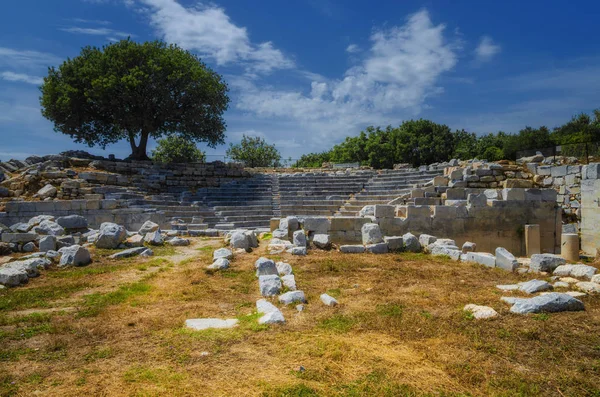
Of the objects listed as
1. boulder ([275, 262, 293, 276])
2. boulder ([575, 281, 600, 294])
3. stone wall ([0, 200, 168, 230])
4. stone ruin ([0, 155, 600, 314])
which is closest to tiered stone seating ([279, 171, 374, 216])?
stone ruin ([0, 155, 600, 314])

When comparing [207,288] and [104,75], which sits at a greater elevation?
[104,75]

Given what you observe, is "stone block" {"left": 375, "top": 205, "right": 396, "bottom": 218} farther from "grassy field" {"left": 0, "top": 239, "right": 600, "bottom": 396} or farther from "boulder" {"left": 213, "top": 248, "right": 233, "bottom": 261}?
"grassy field" {"left": 0, "top": 239, "right": 600, "bottom": 396}

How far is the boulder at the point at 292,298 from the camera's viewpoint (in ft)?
17.9

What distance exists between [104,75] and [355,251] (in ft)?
66.0

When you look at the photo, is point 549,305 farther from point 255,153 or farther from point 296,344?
point 255,153

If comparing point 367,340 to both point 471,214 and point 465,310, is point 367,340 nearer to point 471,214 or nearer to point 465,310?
point 465,310

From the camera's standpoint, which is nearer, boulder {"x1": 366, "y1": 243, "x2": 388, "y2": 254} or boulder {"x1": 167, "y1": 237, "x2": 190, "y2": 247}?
boulder {"x1": 366, "y1": 243, "x2": 388, "y2": 254}

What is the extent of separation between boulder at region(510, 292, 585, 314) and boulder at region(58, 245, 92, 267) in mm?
8549

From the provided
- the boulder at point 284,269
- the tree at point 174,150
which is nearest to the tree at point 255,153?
the tree at point 174,150

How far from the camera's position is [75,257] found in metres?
8.61

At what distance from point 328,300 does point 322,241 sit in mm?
4779

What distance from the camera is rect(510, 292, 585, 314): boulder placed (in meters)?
4.84

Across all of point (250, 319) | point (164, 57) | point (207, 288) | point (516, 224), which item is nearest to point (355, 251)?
point (207, 288)

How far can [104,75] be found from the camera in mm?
22594
